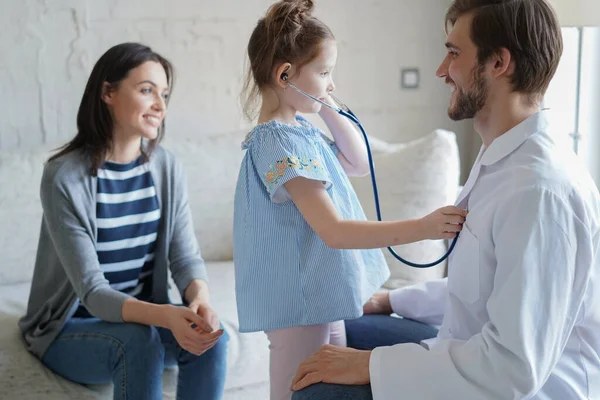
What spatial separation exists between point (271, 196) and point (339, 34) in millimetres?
Result: 1841

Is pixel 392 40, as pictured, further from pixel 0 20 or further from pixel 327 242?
pixel 327 242

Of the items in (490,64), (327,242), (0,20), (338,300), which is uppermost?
(0,20)

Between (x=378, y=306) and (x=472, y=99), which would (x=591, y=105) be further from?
(x=472, y=99)

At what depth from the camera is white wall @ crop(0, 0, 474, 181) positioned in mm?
2746

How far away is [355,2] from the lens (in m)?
3.15

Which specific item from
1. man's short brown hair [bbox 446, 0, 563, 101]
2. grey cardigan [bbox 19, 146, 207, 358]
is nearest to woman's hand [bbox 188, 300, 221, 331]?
grey cardigan [bbox 19, 146, 207, 358]

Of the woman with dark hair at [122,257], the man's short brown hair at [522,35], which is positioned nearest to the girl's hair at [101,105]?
the woman with dark hair at [122,257]

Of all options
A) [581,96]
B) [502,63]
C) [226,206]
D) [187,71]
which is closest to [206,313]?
[226,206]

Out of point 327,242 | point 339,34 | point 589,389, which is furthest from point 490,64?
point 339,34

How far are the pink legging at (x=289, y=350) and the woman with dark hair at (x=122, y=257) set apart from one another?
0.26 meters

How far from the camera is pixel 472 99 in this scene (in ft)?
4.53

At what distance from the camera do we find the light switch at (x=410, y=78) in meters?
3.31

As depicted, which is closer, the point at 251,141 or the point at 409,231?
the point at 409,231

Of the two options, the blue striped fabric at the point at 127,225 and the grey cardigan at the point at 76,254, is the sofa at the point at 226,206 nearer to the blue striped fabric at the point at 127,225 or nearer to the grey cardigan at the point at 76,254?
the grey cardigan at the point at 76,254
